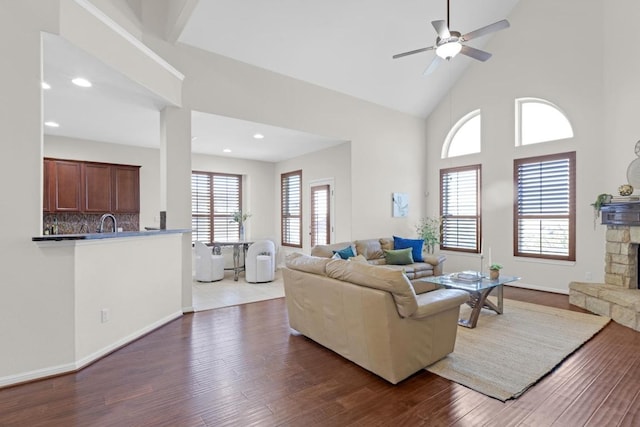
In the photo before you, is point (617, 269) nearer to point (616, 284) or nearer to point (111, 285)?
point (616, 284)

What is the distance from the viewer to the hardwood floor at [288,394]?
219 cm

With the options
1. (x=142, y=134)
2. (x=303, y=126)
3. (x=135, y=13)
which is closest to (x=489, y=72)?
(x=303, y=126)

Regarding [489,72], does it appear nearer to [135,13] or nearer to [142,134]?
[135,13]

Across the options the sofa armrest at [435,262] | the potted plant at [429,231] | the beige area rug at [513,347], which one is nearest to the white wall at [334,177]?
the sofa armrest at [435,262]

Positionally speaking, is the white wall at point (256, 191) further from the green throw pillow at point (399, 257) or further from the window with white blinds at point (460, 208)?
the window with white blinds at point (460, 208)

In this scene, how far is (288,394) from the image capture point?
2.49 m

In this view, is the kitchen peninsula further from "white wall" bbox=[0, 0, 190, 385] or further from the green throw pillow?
the green throw pillow

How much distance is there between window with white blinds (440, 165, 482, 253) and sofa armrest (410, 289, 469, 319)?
14.8ft

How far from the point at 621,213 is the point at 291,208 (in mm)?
6301

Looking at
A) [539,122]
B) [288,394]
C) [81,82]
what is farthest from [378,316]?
[539,122]

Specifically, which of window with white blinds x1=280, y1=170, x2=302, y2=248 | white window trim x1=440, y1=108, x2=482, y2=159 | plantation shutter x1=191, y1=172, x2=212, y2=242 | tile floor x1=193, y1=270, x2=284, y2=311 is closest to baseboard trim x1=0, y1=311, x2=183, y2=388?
tile floor x1=193, y1=270, x2=284, y2=311

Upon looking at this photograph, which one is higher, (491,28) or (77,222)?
(491,28)

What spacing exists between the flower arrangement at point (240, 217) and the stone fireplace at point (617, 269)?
678cm

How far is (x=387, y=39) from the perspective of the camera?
Result: 18.2 feet
